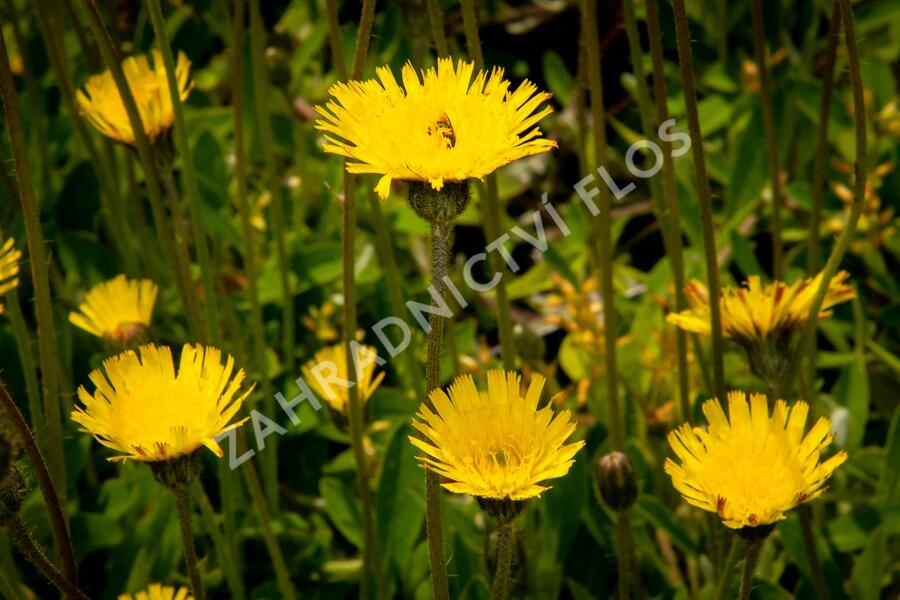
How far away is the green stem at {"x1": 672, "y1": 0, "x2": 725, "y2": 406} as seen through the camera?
890 millimetres

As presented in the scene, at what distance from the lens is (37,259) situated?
92 cm

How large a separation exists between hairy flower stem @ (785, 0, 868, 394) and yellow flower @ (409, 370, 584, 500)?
1.05 ft

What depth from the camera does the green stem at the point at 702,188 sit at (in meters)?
0.89

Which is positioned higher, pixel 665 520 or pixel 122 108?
pixel 122 108

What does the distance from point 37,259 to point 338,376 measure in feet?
1.12

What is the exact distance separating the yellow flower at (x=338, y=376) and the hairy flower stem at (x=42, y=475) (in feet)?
1.01

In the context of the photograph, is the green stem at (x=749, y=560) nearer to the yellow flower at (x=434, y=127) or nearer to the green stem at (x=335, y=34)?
the yellow flower at (x=434, y=127)

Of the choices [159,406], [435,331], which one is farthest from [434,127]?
[159,406]

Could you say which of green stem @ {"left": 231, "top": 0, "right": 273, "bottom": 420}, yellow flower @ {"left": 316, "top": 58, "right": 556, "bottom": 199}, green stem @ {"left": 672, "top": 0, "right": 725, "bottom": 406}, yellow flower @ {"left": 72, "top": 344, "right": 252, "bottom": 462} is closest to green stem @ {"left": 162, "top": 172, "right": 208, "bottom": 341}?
green stem @ {"left": 231, "top": 0, "right": 273, "bottom": 420}

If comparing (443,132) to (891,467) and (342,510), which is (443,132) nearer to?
(342,510)

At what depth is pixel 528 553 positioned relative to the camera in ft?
3.84

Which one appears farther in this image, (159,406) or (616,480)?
(616,480)

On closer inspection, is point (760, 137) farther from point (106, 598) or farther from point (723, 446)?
point (106, 598)

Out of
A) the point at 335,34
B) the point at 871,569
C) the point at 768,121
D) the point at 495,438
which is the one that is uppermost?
the point at 335,34
